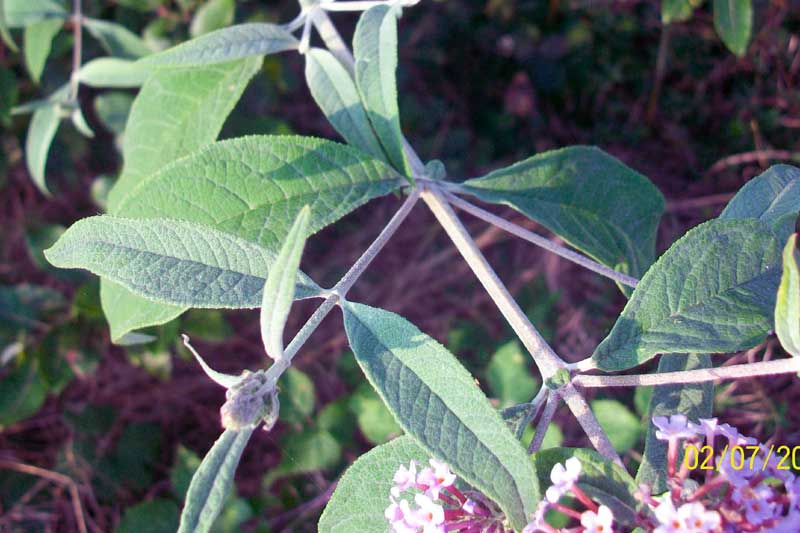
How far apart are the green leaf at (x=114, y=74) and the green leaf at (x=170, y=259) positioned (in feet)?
2.44

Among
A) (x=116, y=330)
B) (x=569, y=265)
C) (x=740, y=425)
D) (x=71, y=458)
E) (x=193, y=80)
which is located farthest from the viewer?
(x=569, y=265)

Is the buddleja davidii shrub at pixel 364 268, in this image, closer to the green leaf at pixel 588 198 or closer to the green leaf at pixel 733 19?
the green leaf at pixel 588 198

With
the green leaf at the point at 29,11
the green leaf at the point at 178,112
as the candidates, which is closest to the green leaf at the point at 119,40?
the green leaf at the point at 29,11

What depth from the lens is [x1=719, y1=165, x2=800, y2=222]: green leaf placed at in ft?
3.70

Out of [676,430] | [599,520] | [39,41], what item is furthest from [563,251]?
[39,41]

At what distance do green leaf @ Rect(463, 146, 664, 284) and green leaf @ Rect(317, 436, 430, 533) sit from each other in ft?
1.77

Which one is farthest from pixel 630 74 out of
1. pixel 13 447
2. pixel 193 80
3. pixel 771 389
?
pixel 13 447

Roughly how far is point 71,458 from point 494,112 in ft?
5.96

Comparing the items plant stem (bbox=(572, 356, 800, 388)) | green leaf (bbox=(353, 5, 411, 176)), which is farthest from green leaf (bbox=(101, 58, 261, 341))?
plant stem (bbox=(572, 356, 800, 388))

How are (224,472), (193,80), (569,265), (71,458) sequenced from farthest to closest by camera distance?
(569,265)
(71,458)
(193,80)
(224,472)

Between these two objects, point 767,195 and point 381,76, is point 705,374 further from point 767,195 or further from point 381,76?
point 381,76

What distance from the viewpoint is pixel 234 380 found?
91 cm

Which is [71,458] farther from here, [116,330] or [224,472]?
[224,472]

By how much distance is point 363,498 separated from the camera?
3.54 ft
